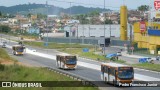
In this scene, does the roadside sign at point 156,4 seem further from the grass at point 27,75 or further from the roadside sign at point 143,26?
the grass at point 27,75

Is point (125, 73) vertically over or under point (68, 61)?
over

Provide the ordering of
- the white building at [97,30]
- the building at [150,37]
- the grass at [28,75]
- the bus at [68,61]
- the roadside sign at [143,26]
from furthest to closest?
1. the white building at [97,30]
2. the roadside sign at [143,26]
3. the building at [150,37]
4. the bus at [68,61]
5. the grass at [28,75]

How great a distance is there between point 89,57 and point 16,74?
38.3 metres

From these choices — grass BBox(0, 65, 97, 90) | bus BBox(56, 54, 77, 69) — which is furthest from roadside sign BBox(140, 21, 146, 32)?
grass BBox(0, 65, 97, 90)

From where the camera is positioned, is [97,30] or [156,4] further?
[97,30]

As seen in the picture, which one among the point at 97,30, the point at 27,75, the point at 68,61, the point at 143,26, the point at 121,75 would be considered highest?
the point at 143,26

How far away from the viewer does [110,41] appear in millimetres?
121938

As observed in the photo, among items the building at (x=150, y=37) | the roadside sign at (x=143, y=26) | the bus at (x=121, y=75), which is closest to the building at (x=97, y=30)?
the building at (x=150, y=37)

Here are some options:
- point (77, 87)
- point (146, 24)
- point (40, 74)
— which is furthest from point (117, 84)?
point (146, 24)

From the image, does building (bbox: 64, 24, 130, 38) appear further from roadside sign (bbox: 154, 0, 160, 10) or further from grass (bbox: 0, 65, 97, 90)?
grass (bbox: 0, 65, 97, 90)

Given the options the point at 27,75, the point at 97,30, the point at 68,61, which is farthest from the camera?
the point at 97,30

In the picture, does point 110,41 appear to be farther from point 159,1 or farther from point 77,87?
point 77,87

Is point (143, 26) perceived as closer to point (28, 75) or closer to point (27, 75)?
point (27, 75)

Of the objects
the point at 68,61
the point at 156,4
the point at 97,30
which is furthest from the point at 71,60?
the point at 97,30
